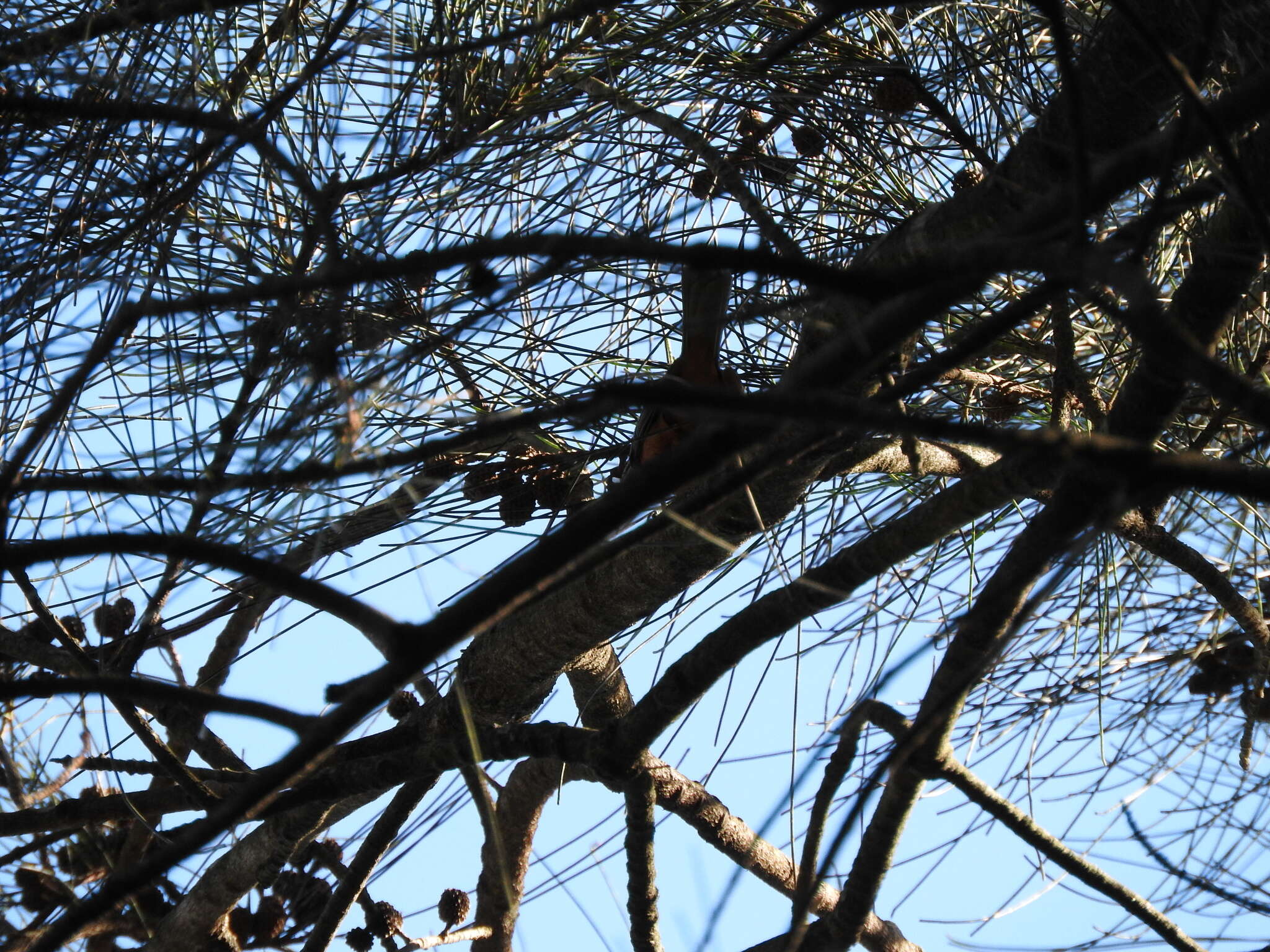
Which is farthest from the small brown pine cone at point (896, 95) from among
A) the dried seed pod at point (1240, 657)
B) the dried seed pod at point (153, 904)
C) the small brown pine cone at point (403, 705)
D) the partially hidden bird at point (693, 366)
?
the dried seed pod at point (153, 904)

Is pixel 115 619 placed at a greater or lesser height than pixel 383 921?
greater

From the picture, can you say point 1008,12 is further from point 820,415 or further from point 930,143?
point 820,415

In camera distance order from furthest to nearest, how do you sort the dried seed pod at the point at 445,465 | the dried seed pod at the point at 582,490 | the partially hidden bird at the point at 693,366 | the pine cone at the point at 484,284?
the dried seed pod at the point at 582,490
the dried seed pod at the point at 445,465
the partially hidden bird at the point at 693,366
the pine cone at the point at 484,284

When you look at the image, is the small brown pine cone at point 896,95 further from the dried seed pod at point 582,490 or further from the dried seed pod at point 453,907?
the dried seed pod at point 453,907

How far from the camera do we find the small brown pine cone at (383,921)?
1.27m

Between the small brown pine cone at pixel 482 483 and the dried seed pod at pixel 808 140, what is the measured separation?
0.49m

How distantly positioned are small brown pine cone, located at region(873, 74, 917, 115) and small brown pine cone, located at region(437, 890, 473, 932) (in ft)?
3.70

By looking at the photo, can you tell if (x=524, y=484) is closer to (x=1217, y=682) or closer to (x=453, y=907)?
(x=453, y=907)

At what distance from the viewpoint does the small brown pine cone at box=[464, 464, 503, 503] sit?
4.08 feet

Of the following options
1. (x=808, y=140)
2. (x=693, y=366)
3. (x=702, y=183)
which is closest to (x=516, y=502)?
(x=693, y=366)

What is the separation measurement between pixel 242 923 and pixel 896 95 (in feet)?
3.99

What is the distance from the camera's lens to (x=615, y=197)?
1239 millimetres

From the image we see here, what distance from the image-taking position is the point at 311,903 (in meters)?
1.30

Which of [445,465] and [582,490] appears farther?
[582,490]
